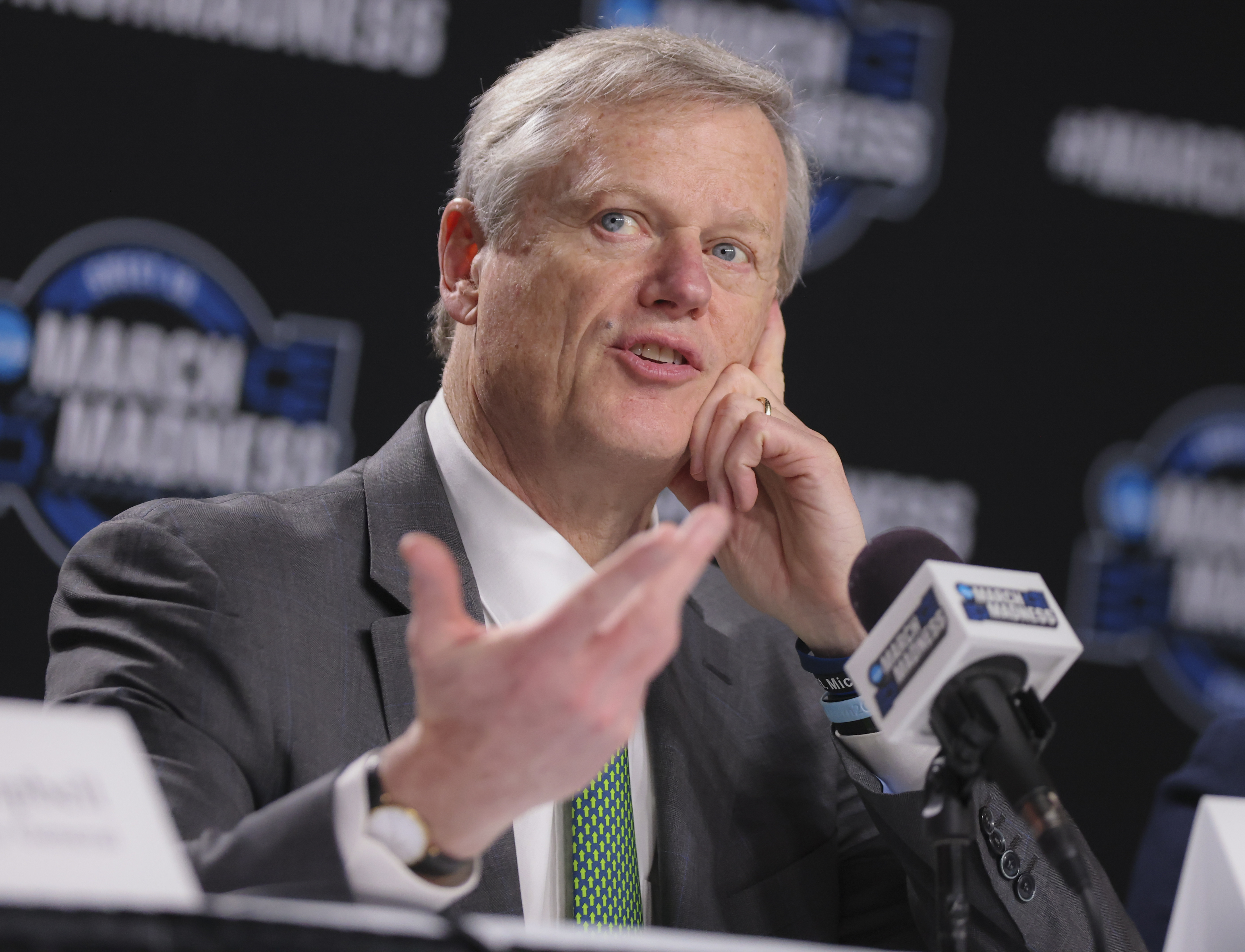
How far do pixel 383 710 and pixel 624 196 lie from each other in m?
0.78

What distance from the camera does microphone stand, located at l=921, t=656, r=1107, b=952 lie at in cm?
99

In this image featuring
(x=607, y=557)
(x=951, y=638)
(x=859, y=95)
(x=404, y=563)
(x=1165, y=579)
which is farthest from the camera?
(x=1165, y=579)

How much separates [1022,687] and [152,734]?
88cm

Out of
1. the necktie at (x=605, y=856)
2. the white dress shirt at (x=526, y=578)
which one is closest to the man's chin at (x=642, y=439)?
the white dress shirt at (x=526, y=578)

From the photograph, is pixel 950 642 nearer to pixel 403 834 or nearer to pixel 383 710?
pixel 403 834

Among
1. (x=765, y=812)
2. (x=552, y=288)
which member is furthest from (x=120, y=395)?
(x=765, y=812)

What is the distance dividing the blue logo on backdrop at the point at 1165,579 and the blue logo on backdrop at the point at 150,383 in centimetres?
183

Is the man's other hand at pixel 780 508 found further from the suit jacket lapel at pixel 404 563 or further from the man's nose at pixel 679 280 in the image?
the suit jacket lapel at pixel 404 563

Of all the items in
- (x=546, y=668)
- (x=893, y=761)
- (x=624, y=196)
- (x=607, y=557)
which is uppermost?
(x=624, y=196)

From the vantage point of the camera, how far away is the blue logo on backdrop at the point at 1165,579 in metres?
3.28

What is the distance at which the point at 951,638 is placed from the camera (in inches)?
40.8

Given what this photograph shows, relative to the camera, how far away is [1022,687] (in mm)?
1088

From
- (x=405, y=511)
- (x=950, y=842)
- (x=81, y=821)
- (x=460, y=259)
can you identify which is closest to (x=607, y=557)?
(x=405, y=511)

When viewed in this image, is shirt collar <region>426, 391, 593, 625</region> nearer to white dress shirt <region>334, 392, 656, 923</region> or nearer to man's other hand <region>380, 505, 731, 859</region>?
white dress shirt <region>334, 392, 656, 923</region>
